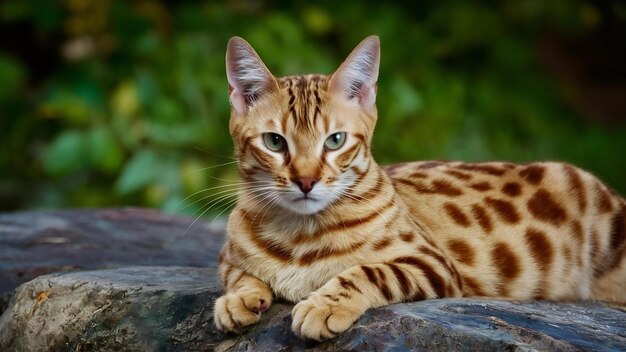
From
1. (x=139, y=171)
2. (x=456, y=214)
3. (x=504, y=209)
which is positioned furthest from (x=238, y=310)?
(x=139, y=171)

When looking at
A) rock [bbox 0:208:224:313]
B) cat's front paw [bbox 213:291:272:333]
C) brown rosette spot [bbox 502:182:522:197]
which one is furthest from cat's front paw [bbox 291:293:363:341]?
rock [bbox 0:208:224:313]

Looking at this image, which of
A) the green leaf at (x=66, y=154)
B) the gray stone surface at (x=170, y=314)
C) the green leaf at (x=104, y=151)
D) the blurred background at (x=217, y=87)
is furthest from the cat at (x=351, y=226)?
the green leaf at (x=66, y=154)

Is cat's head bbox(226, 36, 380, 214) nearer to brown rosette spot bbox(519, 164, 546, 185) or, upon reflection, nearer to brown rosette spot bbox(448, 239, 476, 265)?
brown rosette spot bbox(448, 239, 476, 265)

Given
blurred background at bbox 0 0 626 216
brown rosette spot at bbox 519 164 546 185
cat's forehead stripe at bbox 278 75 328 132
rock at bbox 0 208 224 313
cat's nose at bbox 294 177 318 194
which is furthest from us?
blurred background at bbox 0 0 626 216

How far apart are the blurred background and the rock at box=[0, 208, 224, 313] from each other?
1.11 metres

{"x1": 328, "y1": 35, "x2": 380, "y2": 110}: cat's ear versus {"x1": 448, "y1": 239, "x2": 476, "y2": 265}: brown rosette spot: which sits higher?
{"x1": 328, "y1": 35, "x2": 380, "y2": 110}: cat's ear

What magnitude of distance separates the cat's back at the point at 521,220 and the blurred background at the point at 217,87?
3.16 meters

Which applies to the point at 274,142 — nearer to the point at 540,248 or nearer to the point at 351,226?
the point at 351,226

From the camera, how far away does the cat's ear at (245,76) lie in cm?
393

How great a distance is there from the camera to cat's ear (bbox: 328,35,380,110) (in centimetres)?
391

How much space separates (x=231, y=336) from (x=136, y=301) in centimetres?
56

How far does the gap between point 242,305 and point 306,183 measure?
509 millimetres

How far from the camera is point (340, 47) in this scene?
884cm

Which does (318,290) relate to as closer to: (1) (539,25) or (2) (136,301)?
(2) (136,301)
